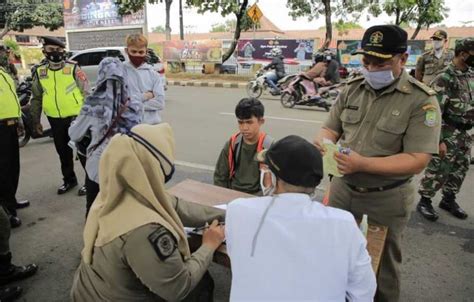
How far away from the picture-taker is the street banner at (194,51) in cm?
1667

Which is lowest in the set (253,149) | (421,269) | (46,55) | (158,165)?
(421,269)

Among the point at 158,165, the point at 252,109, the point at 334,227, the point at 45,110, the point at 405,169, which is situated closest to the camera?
the point at 334,227

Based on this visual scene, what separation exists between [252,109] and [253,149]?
291mm

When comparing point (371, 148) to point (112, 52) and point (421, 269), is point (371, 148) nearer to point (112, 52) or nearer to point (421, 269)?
point (421, 269)

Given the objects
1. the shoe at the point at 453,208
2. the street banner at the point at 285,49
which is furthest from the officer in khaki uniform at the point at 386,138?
the street banner at the point at 285,49

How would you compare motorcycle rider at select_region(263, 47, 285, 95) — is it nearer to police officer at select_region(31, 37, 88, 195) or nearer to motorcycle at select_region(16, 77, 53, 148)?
motorcycle at select_region(16, 77, 53, 148)

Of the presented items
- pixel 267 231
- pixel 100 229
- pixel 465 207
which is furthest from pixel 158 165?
pixel 465 207

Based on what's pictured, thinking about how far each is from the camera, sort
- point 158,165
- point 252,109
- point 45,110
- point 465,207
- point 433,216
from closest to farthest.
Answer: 1. point 158,165
2. point 252,109
3. point 433,216
4. point 465,207
5. point 45,110

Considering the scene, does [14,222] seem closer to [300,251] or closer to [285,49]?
[300,251]

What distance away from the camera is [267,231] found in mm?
1239

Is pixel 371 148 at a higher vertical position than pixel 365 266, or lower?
higher

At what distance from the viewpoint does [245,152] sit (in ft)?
9.36

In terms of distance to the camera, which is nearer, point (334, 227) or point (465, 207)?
point (334, 227)

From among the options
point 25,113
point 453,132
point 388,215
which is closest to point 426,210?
point 453,132
